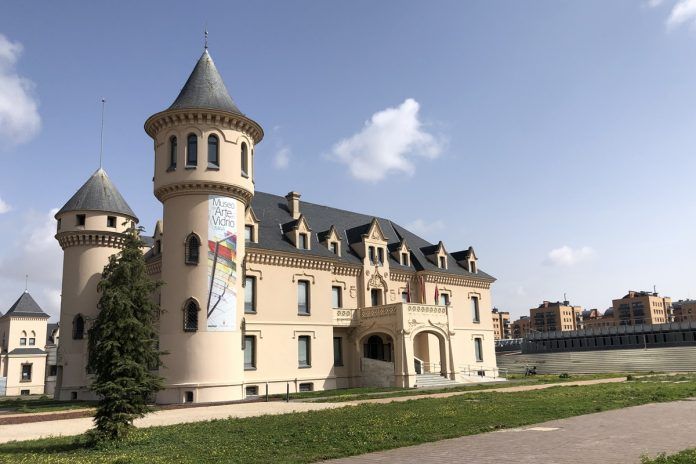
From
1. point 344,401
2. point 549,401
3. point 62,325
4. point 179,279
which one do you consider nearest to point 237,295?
point 179,279

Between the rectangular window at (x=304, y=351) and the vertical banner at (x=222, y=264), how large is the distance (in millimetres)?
7181

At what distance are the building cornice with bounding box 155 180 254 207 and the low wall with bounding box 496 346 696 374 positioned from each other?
48396 mm

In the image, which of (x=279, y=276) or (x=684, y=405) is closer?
(x=684, y=405)

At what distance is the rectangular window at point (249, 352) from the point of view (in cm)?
3538

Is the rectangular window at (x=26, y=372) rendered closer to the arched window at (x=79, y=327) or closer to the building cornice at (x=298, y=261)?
the arched window at (x=79, y=327)

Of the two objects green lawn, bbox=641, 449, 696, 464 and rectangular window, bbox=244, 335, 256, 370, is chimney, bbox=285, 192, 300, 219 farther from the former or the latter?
green lawn, bbox=641, 449, 696, 464

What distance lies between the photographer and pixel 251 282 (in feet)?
121

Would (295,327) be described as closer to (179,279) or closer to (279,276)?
(279,276)

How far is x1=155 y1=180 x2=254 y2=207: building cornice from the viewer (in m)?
32.5

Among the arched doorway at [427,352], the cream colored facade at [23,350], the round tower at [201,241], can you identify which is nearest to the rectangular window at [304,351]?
the round tower at [201,241]

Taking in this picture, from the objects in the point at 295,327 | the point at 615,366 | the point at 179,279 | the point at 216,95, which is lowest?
the point at 615,366

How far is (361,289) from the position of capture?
1705 inches

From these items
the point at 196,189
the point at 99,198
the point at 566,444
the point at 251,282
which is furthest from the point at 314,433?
the point at 99,198

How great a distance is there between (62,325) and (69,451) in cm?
2759
